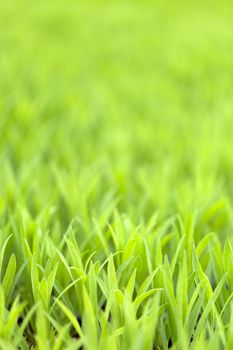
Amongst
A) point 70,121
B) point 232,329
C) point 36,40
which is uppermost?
point 36,40

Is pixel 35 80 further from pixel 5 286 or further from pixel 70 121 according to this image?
pixel 5 286

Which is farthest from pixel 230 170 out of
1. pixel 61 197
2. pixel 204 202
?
pixel 61 197

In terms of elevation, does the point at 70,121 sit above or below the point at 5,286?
above

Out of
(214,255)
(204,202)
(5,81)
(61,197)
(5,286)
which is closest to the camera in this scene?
(5,286)

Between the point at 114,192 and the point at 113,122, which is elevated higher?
the point at 113,122

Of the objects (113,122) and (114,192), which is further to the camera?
(113,122)
